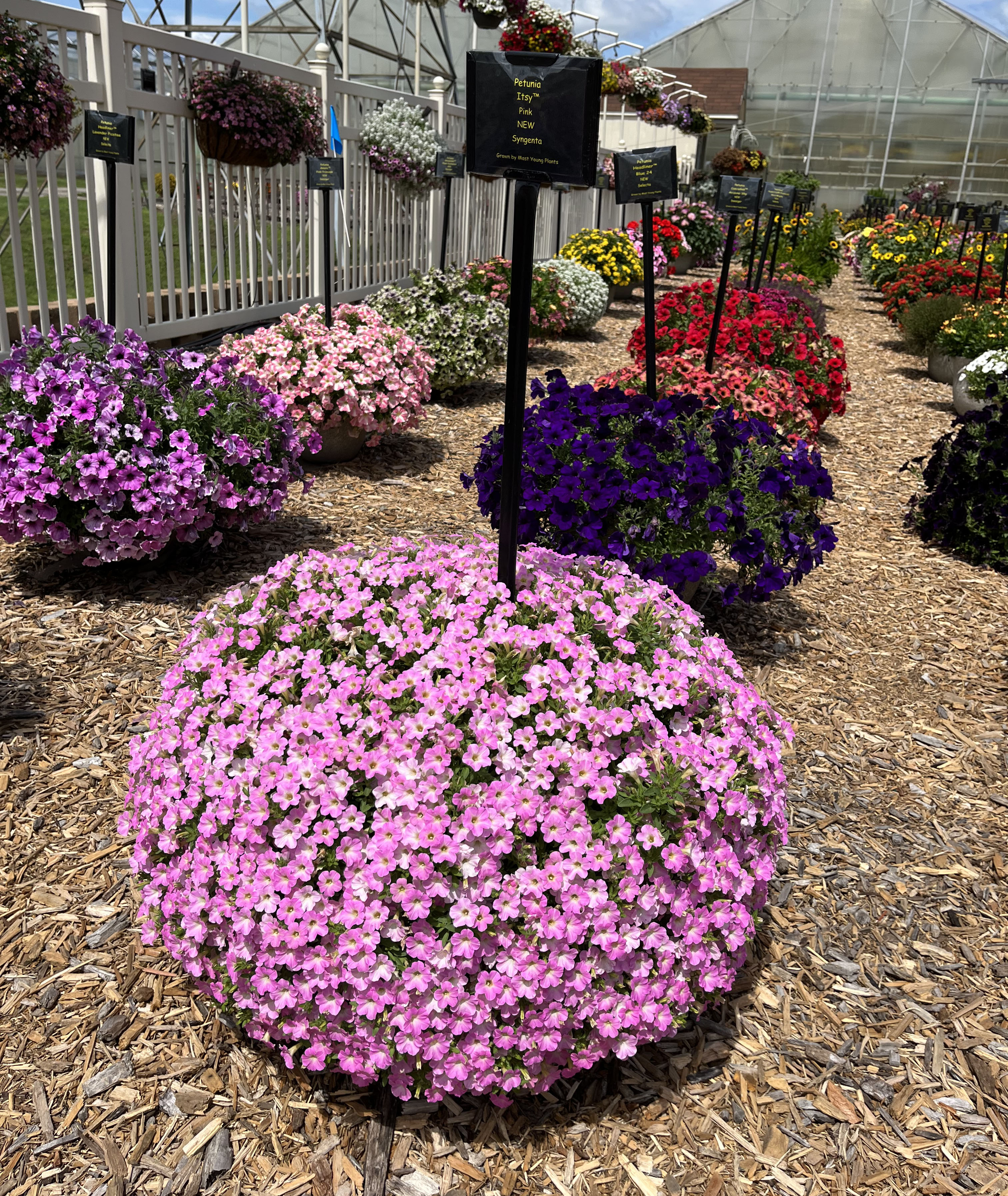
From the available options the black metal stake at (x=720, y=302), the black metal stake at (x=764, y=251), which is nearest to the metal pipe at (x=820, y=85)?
the black metal stake at (x=764, y=251)

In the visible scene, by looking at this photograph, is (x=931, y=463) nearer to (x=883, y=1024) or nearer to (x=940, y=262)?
(x=883, y=1024)

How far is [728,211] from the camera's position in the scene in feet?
22.3

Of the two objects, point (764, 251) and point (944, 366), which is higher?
point (764, 251)

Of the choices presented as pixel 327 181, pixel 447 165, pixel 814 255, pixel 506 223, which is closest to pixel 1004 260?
pixel 814 255

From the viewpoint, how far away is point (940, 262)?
1295 cm

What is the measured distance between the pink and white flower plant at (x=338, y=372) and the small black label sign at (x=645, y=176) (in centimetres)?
200

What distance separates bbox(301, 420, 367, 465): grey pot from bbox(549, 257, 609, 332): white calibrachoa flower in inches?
209

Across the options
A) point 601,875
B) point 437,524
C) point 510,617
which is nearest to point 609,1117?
point 601,875

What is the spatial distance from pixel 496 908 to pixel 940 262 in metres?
13.7

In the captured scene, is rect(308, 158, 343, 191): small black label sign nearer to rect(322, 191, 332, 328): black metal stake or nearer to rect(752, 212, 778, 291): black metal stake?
rect(322, 191, 332, 328): black metal stake

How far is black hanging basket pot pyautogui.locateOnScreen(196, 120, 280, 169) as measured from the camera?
7027 millimetres

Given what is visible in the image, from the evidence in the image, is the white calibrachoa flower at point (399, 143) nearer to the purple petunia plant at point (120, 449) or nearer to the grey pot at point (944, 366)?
the grey pot at point (944, 366)

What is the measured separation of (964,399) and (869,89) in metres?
29.8

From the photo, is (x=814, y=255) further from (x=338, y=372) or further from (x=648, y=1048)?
(x=648, y=1048)
